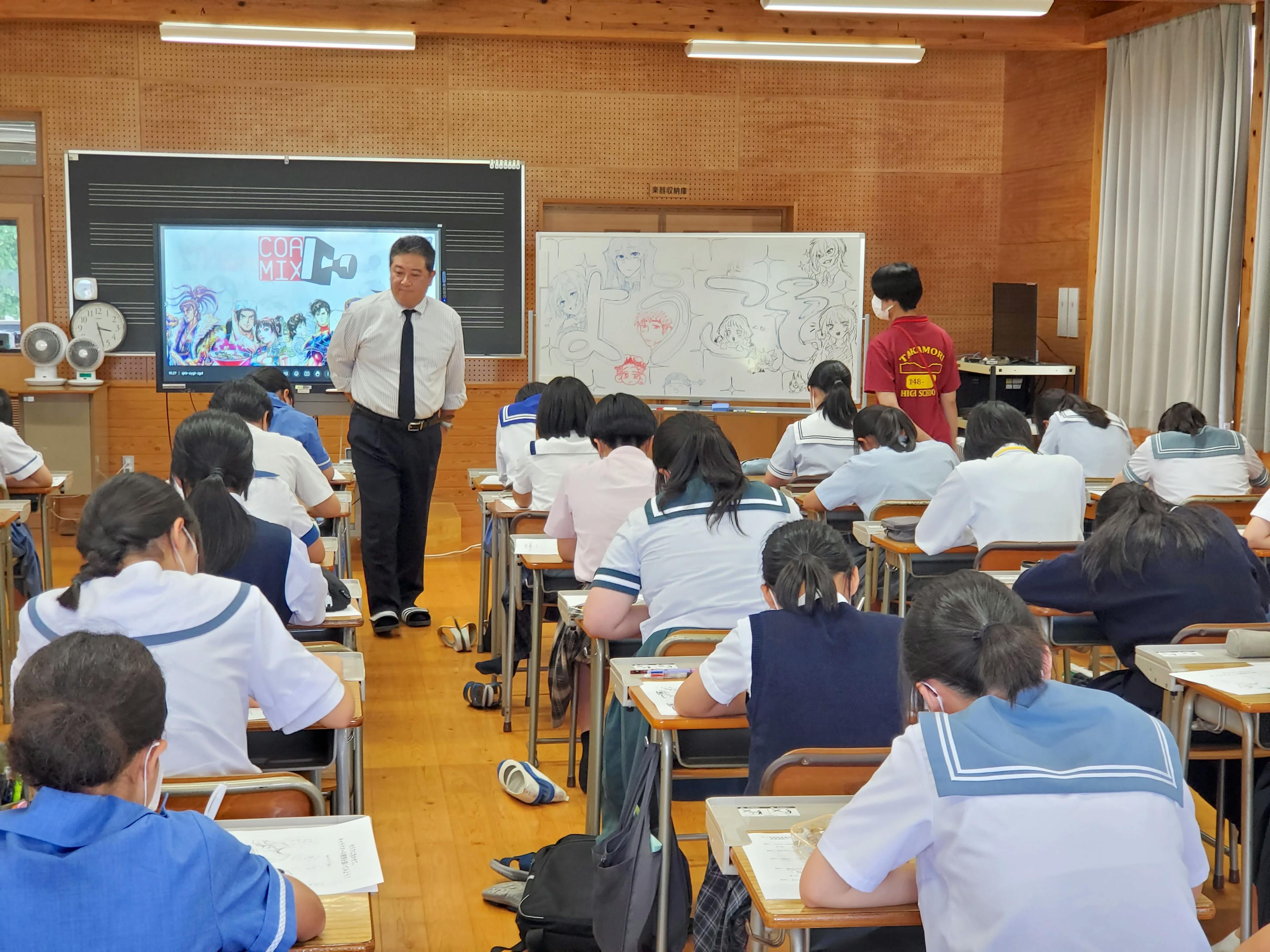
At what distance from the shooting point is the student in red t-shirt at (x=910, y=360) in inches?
227

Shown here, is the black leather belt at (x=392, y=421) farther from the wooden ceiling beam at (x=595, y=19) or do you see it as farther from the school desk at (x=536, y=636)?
the wooden ceiling beam at (x=595, y=19)

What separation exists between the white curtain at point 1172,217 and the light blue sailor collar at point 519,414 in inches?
152

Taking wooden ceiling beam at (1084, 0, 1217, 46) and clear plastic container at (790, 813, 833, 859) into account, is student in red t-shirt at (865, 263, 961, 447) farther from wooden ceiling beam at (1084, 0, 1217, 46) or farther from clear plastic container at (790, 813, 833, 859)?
clear plastic container at (790, 813, 833, 859)

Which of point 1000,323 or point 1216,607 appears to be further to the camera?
point 1000,323

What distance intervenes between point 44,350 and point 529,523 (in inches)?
176

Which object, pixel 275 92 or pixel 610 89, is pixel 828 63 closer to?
pixel 610 89

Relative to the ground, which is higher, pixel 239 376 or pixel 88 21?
pixel 88 21

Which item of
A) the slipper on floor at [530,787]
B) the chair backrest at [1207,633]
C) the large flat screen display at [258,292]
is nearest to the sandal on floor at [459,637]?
the slipper on floor at [530,787]

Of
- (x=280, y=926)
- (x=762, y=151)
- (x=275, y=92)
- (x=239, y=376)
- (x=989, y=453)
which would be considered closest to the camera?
(x=280, y=926)

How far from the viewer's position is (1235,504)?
17.0ft

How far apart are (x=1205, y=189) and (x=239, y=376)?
18.9 feet

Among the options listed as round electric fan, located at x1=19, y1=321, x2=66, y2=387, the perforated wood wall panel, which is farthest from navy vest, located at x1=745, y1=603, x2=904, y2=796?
round electric fan, located at x1=19, y1=321, x2=66, y2=387

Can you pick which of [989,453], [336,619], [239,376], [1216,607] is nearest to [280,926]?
[336,619]

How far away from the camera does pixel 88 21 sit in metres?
8.08
